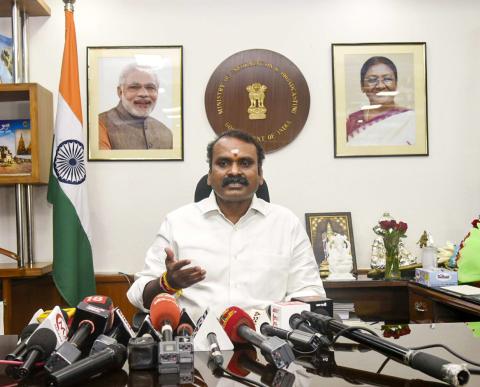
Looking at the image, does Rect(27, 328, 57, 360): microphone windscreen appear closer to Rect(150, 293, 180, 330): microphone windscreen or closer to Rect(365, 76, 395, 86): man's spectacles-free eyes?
Rect(150, 293, 180, 330): microphone windscreen

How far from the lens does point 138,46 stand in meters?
3.29

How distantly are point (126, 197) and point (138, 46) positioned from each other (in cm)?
96

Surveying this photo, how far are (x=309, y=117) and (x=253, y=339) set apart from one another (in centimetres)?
244

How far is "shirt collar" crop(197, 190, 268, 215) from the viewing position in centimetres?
224

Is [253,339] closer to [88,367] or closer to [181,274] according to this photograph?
[88,367]

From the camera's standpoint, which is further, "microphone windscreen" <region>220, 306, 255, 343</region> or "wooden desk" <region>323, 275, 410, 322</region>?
"wooden desk" <region>323, 275, 410, 322</region>

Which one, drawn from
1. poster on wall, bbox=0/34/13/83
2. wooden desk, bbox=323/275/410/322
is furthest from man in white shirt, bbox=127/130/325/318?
poster on wall, bbox=0/34/13/83

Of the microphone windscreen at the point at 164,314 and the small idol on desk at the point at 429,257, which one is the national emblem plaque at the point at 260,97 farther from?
the microphone windscreen at the point at 164,314

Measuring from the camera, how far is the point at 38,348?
3.05ft

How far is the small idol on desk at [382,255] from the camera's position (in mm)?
3070

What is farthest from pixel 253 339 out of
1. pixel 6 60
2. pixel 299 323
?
pixel 6 60

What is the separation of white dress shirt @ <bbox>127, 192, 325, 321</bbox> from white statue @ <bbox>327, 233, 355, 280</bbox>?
748mm

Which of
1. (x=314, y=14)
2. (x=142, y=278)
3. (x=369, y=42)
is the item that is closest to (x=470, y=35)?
(x=369, y=42)

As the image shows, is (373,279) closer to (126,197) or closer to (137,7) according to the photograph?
(126,197)
